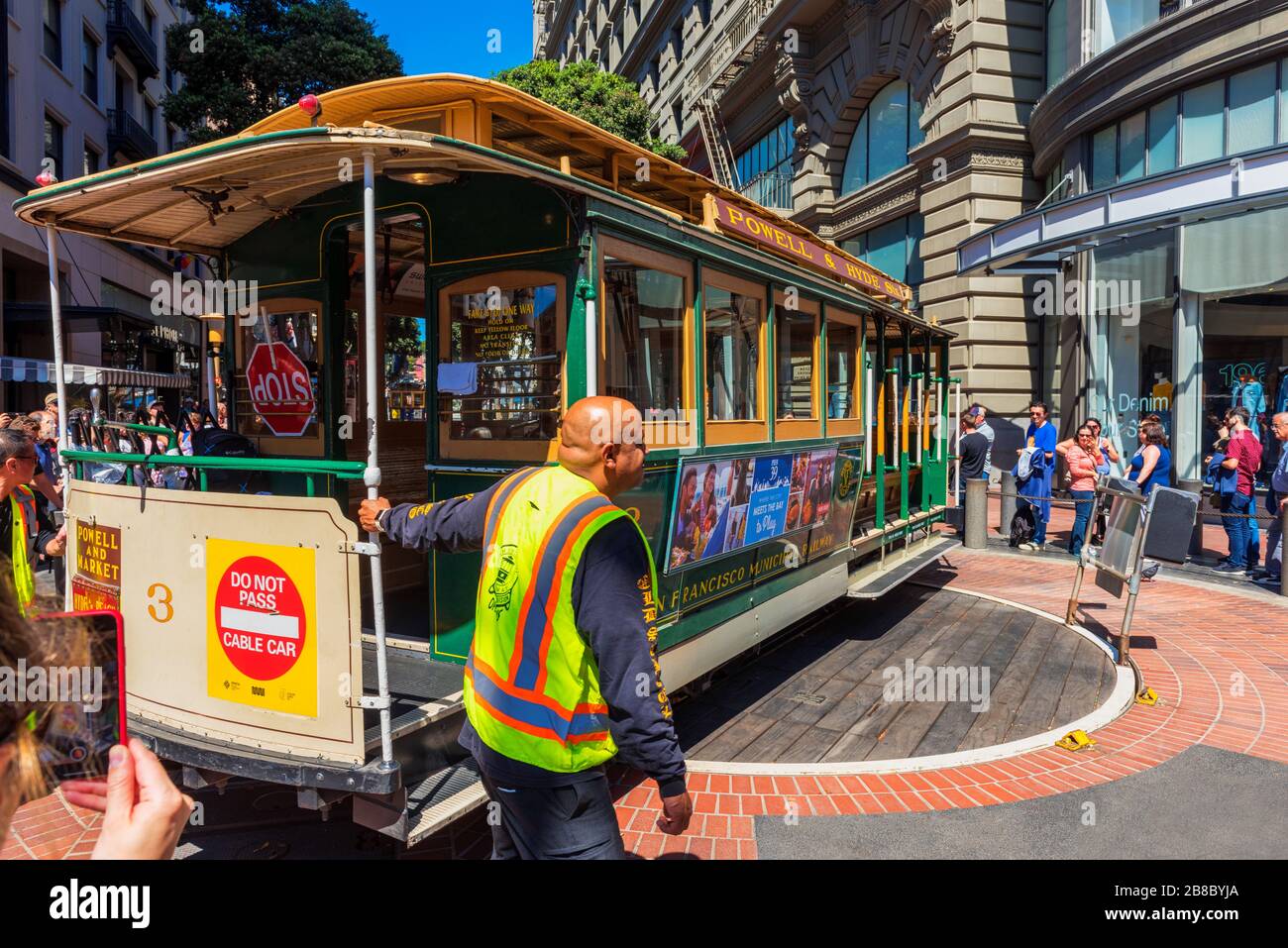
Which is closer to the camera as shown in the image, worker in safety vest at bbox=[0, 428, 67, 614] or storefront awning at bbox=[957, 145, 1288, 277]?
worker in safety vest at bbox=[0, 428, 67, 614]

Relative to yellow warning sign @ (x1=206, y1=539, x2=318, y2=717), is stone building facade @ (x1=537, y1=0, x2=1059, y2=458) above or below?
above

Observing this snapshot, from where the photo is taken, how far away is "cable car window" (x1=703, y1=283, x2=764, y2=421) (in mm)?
5398

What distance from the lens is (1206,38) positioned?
13.8m

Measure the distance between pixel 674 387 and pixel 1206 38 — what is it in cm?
1409

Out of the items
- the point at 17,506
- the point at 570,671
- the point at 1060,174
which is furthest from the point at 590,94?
the point at 570,671

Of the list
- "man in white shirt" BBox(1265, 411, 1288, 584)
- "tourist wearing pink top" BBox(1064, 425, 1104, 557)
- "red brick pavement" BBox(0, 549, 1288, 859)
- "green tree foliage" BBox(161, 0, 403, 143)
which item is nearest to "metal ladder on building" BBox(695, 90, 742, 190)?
"green tree foliage" BBox(161, 0, 403, 143)

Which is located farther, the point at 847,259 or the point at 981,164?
the point at 981,164

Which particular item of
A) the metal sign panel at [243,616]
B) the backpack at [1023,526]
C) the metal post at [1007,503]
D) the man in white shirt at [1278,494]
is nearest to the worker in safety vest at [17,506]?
the metal sign panel at [243,616]

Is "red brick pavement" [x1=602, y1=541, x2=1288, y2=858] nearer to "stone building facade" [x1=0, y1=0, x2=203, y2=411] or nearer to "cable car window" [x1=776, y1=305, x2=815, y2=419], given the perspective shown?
"cable car window" [x1=776, y1=305, x2=815, y2=419]

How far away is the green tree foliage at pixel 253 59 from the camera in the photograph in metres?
21.3

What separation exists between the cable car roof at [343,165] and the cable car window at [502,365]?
699 millimetres

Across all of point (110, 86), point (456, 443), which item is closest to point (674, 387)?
point (456, 443)

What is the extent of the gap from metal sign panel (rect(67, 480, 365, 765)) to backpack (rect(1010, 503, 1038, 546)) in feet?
37.8

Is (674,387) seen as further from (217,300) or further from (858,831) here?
(217,300)
